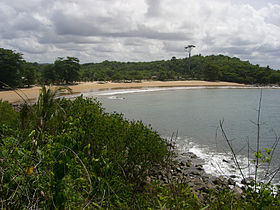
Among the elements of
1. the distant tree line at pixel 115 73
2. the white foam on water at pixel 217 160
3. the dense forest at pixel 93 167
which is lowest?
the white foam on water at pixel 217 160

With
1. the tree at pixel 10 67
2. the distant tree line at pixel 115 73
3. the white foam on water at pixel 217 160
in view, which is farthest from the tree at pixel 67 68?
the white foam on water at pixel 217 160

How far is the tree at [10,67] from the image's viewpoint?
4231cm

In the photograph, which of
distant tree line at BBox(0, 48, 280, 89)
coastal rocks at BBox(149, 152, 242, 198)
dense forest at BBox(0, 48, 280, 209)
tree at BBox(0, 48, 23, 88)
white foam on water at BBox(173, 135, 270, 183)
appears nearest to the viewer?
dense forest at BBox(0, 48, 280, 209)

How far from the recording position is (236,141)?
1723 cm

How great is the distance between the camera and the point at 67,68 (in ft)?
188

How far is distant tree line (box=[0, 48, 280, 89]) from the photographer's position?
44094 mm

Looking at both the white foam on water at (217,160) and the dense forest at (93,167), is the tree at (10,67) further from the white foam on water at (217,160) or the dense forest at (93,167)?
the white foam on water at (217,160)

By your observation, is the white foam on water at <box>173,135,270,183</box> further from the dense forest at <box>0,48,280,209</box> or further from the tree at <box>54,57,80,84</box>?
the tree at <box>54,57,80,84</box>

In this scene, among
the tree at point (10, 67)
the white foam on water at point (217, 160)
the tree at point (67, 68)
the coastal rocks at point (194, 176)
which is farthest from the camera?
the tree at point (67, 68)

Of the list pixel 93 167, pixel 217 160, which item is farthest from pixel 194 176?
pixel 93 167

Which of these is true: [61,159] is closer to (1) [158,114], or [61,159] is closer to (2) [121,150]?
(2) [121,150]

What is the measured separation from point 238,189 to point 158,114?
18978 millimetres

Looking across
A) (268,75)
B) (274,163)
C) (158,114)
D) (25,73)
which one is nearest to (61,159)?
(274,163)

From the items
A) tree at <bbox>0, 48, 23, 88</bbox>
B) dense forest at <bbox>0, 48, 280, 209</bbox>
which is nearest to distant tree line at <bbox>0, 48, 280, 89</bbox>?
tree at <bbox>0, 48, 23, 88</bbox>
